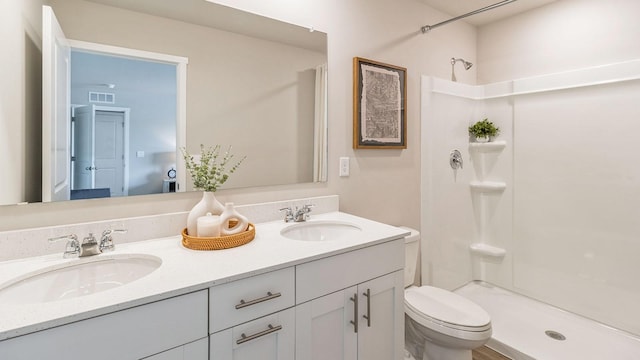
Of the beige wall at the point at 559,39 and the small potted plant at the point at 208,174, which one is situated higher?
the beige wall at the point at 559,39

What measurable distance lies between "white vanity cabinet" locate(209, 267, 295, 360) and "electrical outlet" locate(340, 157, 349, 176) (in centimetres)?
93

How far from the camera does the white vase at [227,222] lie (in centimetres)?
124

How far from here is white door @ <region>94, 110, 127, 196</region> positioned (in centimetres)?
120

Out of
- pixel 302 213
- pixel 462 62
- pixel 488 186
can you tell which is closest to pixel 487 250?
→ pixel 488 186

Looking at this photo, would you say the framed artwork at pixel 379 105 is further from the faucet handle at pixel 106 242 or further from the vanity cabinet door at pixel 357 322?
the faucet handle at pixel 106 242

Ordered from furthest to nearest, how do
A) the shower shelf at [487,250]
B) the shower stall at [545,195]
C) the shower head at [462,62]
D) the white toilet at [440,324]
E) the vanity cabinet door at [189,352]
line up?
1. the shower shelf at [487,250]
2. the shower head at [462,62]
3. the shower stall at [545,195]
4. the white toilet at [440,324]
5. the vanity cabinet door at [189,352]

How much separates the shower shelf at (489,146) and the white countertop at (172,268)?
164cm

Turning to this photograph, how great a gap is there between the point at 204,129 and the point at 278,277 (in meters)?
0.78

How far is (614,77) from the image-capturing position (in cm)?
204

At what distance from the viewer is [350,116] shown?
6.24ft

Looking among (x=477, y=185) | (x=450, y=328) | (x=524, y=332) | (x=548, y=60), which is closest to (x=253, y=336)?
(x=450, y=328)

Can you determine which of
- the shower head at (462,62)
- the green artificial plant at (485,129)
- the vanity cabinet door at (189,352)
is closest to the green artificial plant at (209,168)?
the vanity cabinet door at (189,352)

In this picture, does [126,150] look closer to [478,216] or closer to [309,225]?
[309,225]

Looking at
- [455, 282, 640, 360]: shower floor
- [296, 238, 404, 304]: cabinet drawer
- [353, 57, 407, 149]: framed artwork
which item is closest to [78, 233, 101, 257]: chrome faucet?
[296, 238, 404, 304]: cabinet drawer
